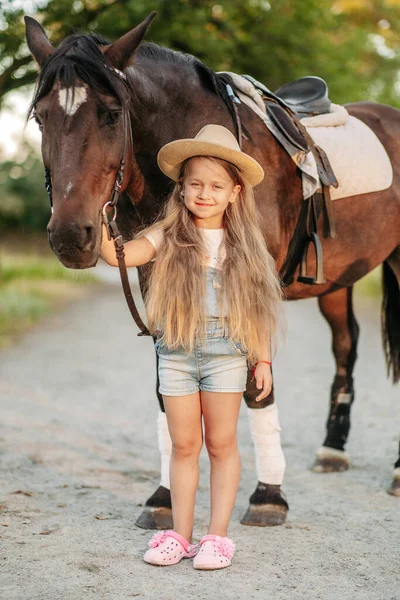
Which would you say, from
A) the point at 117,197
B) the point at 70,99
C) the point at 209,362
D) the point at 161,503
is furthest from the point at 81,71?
the point at 161,503

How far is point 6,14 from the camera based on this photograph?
32.4 ft

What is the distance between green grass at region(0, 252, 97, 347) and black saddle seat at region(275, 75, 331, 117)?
3.91 meters

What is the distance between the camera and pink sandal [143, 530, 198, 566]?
309 centimetres

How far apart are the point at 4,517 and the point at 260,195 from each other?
1.92 m

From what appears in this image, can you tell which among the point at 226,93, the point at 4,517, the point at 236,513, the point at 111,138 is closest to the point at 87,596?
the point at 4,517

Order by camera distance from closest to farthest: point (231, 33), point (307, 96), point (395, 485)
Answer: point (395, 485) < point (307, 96) < point (231, 33)

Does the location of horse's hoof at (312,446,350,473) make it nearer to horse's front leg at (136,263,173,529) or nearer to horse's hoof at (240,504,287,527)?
horse's hoof at (240,504,287,527)

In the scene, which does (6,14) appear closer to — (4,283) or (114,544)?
(4,283)

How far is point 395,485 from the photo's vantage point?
4.32 m

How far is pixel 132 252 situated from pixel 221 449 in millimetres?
887

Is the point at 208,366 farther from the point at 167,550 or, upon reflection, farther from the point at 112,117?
the point at 112,117

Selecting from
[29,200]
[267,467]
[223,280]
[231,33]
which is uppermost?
[231,33]

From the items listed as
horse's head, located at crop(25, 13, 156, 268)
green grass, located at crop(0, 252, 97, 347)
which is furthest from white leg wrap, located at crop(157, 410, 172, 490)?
green grass, located at crop(0, 252, 97, 347)

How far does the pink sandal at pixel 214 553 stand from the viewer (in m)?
3.05
